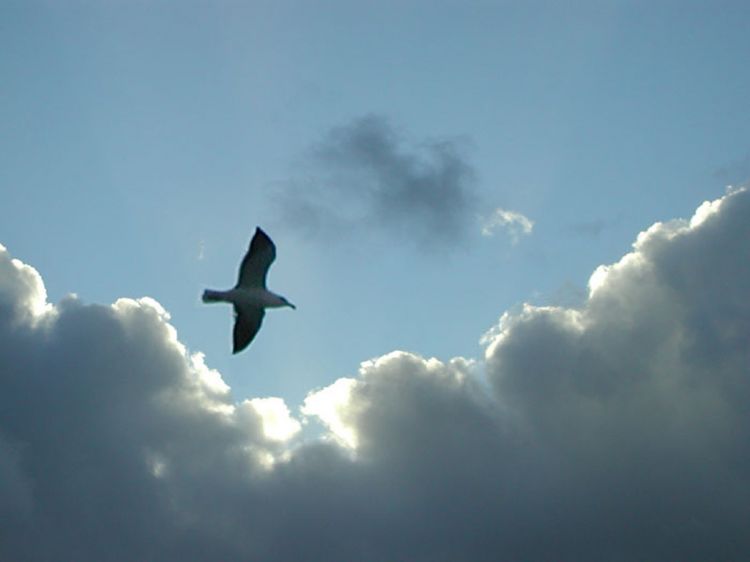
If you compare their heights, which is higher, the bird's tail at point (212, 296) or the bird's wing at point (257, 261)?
the bird's wing at point (257, 261)

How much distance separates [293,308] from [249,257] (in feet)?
18.6

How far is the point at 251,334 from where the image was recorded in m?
52.6

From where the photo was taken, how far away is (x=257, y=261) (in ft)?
166

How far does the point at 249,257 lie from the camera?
165ft

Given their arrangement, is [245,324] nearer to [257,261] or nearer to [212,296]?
[212,296]

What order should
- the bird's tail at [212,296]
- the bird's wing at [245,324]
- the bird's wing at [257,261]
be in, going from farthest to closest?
1. the bird's wing at [245,324]
2. the bird's tail at [212,296]
3. the bird's wing at [257,261]

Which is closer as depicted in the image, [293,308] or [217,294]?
[217,294]

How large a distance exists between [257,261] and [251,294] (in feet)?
7.38

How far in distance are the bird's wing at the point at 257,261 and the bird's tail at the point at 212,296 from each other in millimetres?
1296

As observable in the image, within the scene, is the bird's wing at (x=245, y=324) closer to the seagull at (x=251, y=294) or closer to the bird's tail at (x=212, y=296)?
the seagull at (x=251, y=294)

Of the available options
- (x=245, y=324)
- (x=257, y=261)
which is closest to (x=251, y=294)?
(x=245, y=324)

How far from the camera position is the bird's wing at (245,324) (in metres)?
52.0

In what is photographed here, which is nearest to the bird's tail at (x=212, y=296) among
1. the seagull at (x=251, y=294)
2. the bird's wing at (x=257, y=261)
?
the seagull at (x=251, y=294)

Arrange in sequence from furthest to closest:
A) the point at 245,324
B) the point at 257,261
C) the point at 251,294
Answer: the point at 245,324 → the point at 251,294 → the point at 257,261
